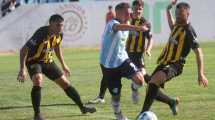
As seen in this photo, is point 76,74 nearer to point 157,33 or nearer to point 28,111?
point 28,111

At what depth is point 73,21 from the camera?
33.9 m

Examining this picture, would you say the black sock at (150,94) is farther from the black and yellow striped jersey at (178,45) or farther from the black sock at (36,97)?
the black sock at (36,97)

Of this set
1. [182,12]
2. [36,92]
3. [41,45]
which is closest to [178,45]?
[182,12]

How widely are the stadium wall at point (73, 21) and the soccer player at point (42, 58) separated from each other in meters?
21.3

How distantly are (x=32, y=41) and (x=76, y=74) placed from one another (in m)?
8.97

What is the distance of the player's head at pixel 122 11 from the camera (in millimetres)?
10852

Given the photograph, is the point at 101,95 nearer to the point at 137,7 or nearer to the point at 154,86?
the point at 137,7

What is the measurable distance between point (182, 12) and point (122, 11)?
0.95 meters

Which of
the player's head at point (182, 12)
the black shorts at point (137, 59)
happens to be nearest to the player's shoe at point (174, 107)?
the player's head at point (182, 12)

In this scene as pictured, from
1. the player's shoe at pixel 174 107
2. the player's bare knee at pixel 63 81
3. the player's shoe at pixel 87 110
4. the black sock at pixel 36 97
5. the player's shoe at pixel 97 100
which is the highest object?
the player's bare knee at pixel 63 81

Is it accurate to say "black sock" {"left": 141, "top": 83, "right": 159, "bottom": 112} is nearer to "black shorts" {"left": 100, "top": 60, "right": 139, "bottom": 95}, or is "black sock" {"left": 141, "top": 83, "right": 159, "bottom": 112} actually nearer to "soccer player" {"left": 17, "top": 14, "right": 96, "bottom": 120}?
"black shorts" {"left": 100, "top": 60, "right": 139, "bottom": 95}

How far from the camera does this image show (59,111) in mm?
12688

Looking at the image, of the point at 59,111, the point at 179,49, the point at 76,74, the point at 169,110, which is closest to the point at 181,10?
the point at 179,49

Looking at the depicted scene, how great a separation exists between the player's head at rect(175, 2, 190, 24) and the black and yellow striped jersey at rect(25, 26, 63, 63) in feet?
7.25
